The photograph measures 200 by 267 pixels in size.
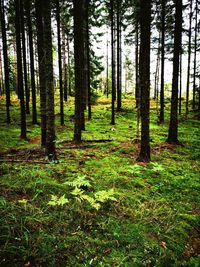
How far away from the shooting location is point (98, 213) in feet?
14.1

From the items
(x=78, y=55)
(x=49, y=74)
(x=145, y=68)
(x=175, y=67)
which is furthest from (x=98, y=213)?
(x=175, y=67)

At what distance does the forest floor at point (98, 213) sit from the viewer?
10.4 ft

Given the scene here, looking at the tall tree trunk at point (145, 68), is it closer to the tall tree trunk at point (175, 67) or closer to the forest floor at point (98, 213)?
the forest floor at point (98, 213)

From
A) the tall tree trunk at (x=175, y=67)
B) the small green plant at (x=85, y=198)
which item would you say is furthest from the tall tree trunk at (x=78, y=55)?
the small green plant at (x=85, y=198)

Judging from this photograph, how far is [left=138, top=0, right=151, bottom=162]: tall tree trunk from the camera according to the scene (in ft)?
22.7

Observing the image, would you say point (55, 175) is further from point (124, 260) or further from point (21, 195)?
point (124, 260)

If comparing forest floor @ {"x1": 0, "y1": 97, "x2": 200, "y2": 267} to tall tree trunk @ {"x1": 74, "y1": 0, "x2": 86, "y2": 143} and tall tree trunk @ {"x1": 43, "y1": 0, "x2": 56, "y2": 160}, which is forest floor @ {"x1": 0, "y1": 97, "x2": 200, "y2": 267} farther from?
tall tree trunk @ {"x1": 74, "y1": 0, "x2": 86, "y2": 143}

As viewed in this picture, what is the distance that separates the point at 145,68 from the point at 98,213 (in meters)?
5.24

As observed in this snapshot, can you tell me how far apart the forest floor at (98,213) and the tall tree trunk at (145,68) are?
0.99m

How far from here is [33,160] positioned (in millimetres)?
7406

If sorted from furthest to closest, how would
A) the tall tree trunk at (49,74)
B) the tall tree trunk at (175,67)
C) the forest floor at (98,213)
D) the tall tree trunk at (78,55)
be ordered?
the tall tree trunk at (175,67), the tall tree trunk at (78,55), the tall tree trunk at (49,74), the forest floor at (98,213)

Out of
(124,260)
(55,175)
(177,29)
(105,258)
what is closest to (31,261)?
(105,258)

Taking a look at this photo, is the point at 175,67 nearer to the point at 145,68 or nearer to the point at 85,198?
the point at 145,68

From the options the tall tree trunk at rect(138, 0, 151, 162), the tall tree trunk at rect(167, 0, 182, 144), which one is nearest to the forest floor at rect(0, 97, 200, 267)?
the tall tree trunk at rect(138, 0, 151, 162)
